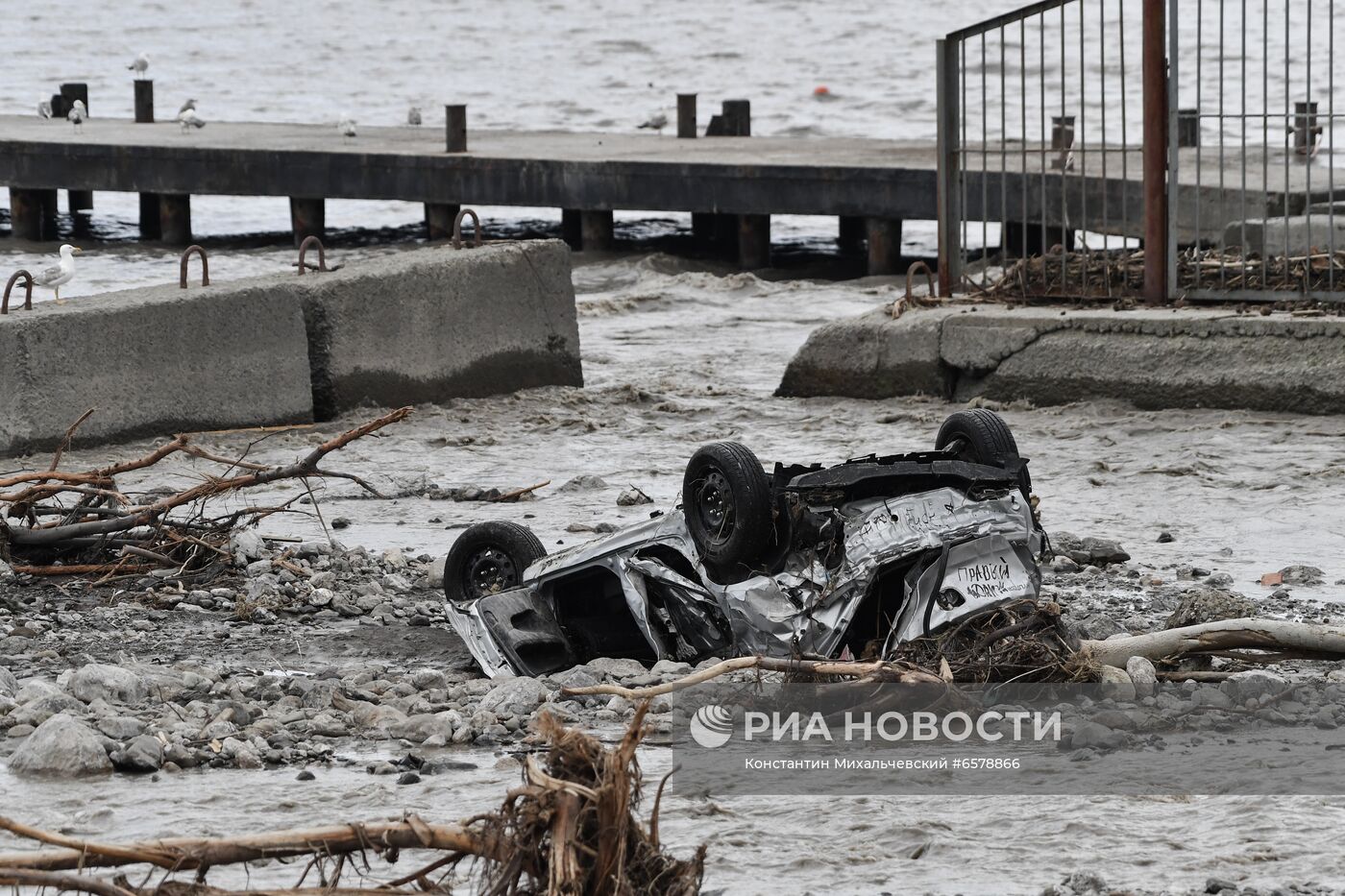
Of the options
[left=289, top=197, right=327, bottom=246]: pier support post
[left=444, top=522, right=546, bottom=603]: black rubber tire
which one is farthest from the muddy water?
[left=289, top=197, right=327, bottom=246]: pier support post

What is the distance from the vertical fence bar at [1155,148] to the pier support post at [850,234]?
13.2m

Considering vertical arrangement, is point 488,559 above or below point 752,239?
below

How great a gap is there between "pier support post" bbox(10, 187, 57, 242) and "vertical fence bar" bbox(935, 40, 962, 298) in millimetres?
17107

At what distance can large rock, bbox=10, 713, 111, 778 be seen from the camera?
5.22 metres

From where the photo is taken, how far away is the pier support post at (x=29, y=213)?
25875 mm

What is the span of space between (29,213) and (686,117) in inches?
362

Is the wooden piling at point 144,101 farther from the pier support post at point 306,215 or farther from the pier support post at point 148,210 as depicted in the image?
the pier support post at point 306,215

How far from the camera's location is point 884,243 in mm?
21297

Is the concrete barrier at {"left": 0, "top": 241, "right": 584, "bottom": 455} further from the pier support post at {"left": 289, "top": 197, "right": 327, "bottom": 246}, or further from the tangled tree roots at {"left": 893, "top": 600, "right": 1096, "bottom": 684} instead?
the pier support post at {"left": 289, "top": 197, "right": 327, "bottom": 246}

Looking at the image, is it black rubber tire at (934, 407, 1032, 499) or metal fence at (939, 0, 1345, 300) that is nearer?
black rubber tire at (934, 407, 1032, 499)

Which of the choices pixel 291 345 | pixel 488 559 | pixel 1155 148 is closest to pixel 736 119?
pixel 1155 148

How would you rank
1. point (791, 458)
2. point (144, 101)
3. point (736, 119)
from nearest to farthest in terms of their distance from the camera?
point (791, 458), point (736, 119), point (144, 101)

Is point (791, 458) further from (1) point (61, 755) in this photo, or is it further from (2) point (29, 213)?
(2) point (29, 213)

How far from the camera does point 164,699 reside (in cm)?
596
